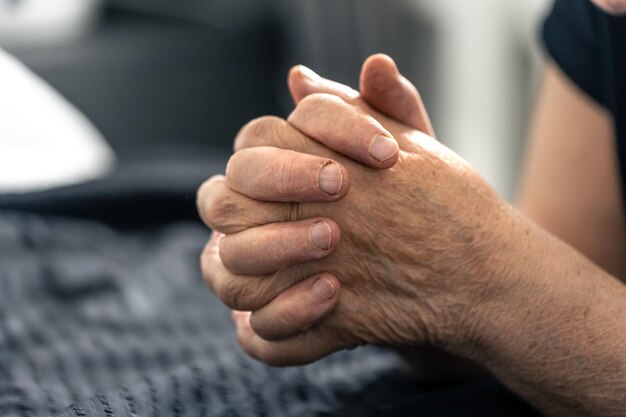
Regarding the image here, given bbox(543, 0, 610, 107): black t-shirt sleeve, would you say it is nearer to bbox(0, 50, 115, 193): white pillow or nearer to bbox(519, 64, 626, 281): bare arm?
bbox(519, 64, 626, 281): bare arm

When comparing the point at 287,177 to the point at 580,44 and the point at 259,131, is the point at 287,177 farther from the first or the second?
the point at 580,44

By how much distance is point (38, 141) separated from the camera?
1.35 meters

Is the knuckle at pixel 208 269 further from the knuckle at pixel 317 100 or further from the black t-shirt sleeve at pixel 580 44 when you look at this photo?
the black t-shirt sleeve at pixel 580 44

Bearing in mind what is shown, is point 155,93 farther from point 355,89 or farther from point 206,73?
point 355,89

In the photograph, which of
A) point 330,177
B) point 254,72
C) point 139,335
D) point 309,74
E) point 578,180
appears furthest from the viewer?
point 254,72

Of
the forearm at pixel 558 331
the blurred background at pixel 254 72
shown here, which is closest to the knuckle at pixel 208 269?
the forearm at pixel 558 331

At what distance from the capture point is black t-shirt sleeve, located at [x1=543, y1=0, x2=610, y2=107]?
0.93 meters

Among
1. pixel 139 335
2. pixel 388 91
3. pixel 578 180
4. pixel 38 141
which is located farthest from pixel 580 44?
pixel 38 141

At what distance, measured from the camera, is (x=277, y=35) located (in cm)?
234

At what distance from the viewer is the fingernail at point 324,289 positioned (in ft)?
2.17

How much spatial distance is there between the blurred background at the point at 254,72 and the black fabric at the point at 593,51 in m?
0.92

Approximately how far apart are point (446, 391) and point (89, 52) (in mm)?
1474

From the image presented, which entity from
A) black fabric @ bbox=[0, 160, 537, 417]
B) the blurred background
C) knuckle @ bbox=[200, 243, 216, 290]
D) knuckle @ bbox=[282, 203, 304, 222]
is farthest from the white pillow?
knuckle @ bbox=[282, 203, 304, 222]

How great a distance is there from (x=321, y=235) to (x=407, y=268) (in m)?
0.08
